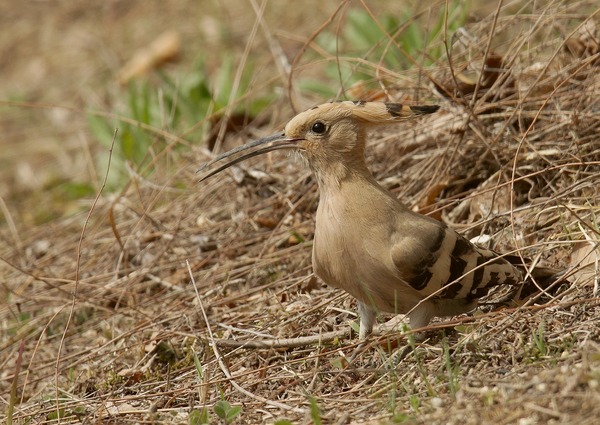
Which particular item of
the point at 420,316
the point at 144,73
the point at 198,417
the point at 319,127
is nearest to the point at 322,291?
→ the point at 420,316

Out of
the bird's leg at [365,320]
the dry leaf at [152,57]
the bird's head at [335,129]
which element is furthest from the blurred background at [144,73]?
the bird's leg at [365,320]

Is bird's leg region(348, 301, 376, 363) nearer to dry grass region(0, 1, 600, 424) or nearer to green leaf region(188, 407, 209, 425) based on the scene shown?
dry grass region(0, 1, 600, 424)

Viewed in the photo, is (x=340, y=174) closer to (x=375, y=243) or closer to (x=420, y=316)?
(x=375, y=243)

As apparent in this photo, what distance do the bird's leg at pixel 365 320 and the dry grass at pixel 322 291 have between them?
0.16 feet

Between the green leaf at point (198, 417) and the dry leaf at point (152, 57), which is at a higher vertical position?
the dry leaf at point (152, 57)

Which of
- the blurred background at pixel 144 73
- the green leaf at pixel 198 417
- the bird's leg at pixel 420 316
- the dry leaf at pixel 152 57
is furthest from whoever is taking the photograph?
the dry leaf at pixel 152 57

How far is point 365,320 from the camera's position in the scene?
2.89 meters

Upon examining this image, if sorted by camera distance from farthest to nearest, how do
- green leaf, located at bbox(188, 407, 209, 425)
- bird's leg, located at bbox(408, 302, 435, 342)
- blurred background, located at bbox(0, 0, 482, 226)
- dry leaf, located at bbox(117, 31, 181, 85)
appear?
dry leaf, located at bbox(117, 31, 181, 85) < blurred background, located at bbox(0, 0, 482, 226) < bird's leg, located at bbox(408, 302, 435, 342) < green leaf, located at bbox(188, 407, 209, 425)

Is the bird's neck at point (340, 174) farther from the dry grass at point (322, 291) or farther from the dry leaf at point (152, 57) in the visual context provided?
the dry leaf at point (152, 57)

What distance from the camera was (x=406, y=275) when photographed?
8.83 ft

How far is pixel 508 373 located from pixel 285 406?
619 mm

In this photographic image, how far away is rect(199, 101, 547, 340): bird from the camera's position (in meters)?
2.71

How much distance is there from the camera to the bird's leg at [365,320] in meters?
2.88

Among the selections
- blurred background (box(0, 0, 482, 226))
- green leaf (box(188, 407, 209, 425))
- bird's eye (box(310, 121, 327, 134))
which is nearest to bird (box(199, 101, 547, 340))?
bird's eye (box(310, 121, 327, 134))
